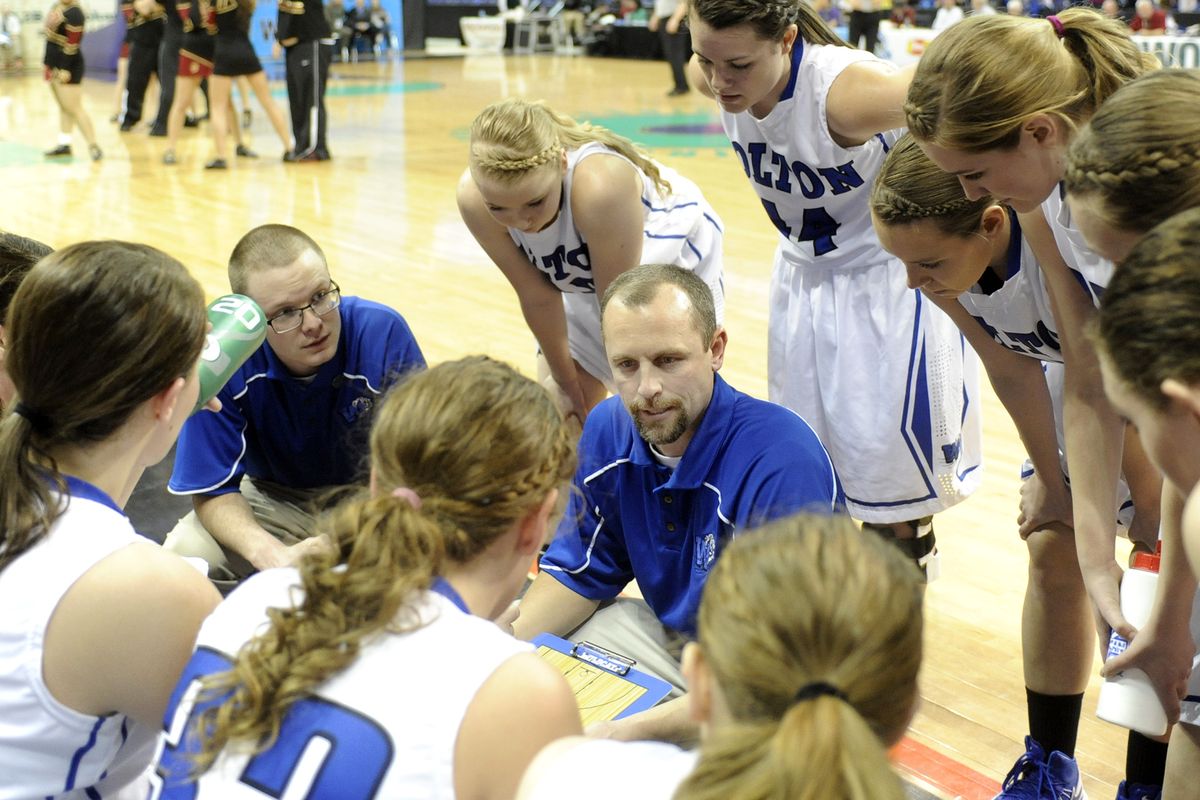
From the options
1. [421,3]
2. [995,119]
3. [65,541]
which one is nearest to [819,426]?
[995,119]

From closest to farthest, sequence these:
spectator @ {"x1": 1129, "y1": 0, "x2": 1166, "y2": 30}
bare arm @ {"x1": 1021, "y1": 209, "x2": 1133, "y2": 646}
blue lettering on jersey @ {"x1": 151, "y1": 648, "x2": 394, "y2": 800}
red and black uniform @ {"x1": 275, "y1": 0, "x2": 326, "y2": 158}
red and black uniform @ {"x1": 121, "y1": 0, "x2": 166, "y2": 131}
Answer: blue lettering on jersey @ {"x1": 151, "y1": 648, "x2": 394, "y2": 800}, bare arm @ {"x1": 1021, "y1": 209, "x2": 1133, "y2": 646}, red and black uniform @ {"x1": 275, "y1": 0, "x2": 326, "y2": 158}, red and black uniform @ {"x1": 121, "y1": 0, "x2": 166, "y2": 131}, spectator @ {"x1": 1129, "y1": 0, "x2": 1166, "y2": 30}

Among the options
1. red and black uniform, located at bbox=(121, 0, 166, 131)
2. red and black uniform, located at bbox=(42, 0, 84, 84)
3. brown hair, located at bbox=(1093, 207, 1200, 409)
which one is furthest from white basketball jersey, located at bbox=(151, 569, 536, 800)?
red and black uniform, located at bbox=(121, 0, 166, 131)

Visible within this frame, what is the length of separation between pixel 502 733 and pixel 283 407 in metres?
1.64

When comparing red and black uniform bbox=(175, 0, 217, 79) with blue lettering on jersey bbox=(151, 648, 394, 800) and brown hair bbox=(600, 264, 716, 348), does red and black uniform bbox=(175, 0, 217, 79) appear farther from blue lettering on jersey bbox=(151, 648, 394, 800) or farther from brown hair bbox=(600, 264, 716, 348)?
blue lettering on jersey bbox=(151, 648, 394, 800)

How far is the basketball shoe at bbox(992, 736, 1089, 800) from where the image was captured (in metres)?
2.10

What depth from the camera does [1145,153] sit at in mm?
1422

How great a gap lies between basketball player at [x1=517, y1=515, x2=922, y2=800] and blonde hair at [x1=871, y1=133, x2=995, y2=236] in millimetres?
1123

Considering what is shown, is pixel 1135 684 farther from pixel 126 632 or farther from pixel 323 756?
pixel 126 632

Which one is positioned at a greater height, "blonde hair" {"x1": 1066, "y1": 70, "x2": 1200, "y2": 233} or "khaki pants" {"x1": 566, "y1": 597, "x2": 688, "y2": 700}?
"blonde hair" {"x1": 1066, "y1": 70, "x2": 1200, "y2": 233}

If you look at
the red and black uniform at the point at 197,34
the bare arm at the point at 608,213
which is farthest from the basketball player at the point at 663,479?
the red and black uniform at the point at 197,34

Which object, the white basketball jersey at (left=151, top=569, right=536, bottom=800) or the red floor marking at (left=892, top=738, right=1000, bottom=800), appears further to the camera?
the red floor marking at (left=892, top=738, right=1000, bottom=800)

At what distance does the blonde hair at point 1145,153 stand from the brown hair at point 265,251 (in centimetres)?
154

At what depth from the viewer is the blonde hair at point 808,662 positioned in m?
0.82

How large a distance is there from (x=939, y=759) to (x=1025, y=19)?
1356mm
